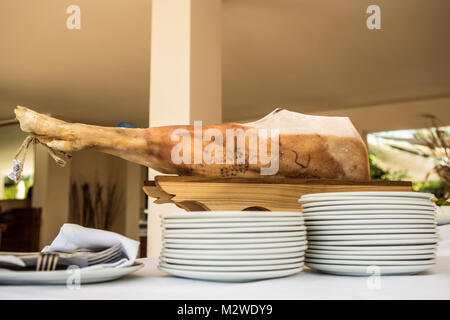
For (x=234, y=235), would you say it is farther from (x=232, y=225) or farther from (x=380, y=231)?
(x=380, y=231)

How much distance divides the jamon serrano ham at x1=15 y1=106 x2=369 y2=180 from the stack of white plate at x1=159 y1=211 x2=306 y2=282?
0.19m

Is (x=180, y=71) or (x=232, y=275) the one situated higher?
(x=180, y=71)

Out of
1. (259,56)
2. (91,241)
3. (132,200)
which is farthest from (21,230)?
(91,241)

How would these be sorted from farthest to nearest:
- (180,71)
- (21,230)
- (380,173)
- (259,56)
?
(380,173)
(21,230)
(259,56)
(180,71)

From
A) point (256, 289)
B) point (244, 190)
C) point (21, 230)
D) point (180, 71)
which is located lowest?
point (21, 230)

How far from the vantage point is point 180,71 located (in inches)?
91.0

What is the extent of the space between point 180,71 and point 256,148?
161cm

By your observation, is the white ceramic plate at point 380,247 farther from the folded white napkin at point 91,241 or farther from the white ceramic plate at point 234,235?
the folded white napkin at point 91,241

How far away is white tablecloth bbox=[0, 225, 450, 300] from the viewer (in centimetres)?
A: 47

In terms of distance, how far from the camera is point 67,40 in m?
3.72

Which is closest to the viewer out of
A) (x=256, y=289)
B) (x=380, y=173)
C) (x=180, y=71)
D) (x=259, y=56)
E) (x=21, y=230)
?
(x=256, y=289)

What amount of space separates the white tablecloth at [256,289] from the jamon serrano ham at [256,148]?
0.22 metres

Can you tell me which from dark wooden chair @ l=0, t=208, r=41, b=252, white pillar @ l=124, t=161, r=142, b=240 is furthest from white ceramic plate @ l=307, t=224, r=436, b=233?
white pillar @ l=124, t=161, r=142, b=240

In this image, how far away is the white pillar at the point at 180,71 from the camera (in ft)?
7.47
